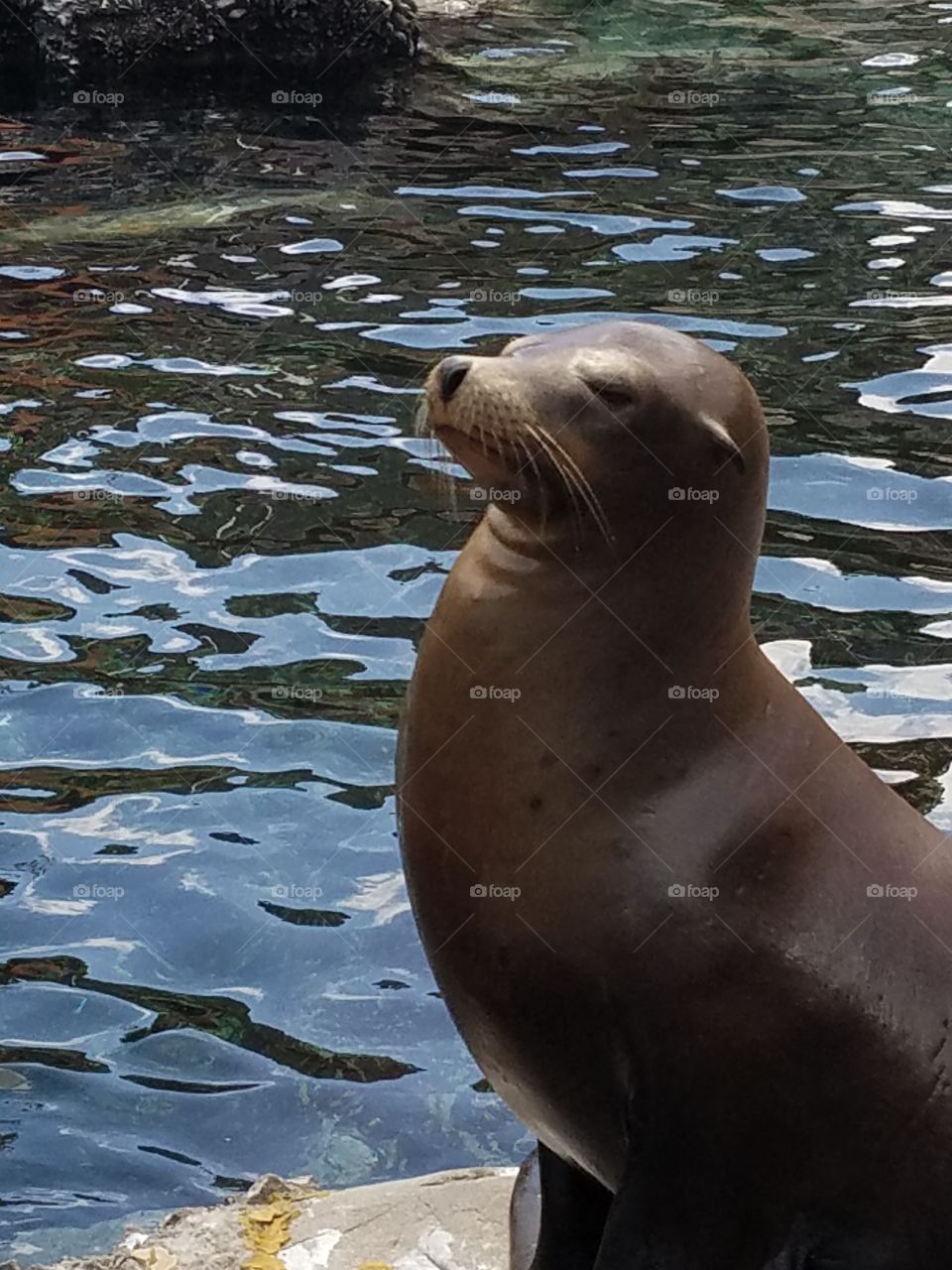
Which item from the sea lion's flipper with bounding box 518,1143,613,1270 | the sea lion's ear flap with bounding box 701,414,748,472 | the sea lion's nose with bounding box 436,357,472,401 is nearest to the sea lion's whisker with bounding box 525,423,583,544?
the sea lion's nose with bounding box 436,357,472,401

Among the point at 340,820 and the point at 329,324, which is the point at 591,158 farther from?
the point at 340,820

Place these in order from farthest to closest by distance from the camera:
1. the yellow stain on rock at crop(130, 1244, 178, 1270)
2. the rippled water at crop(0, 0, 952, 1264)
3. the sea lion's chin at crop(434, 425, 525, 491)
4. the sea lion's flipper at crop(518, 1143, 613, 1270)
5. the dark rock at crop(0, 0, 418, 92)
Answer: the dark rock at crop(0, 0, 418, 92)
the rippled water at crop(0, 0, 952, 1264)
the yellow stain on rock at crop(130, 1244, 178, 1270)
the sea lion's flipper at crop(518, 1143, 613, 1270)
the sea lion's chin at crop(434, 425, 525, 491)

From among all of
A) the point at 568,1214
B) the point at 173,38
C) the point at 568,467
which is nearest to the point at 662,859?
the point at 568,467

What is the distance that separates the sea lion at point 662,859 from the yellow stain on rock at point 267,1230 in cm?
102

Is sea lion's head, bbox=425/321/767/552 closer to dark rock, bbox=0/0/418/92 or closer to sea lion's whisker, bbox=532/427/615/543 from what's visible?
sea lion's whisker, bbox=532/427/615/543

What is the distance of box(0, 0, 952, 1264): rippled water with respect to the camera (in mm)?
6059

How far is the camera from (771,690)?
382 centimetres

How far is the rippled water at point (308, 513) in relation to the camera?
6059 mm

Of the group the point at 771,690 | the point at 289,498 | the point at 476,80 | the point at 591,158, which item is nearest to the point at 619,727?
the point at 771,690

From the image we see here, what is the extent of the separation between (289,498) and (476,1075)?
3.84 meters

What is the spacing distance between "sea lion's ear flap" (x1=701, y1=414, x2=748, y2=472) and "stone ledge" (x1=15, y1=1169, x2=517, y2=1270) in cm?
185

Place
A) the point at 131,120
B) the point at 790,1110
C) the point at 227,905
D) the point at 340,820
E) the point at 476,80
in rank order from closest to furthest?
the point at 790,1110, the point at 227,905, the point at 340,820, the point at 131,120, the point at 476,80

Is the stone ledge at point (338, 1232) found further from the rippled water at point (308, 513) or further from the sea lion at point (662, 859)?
the sea lion at point (662, 859)

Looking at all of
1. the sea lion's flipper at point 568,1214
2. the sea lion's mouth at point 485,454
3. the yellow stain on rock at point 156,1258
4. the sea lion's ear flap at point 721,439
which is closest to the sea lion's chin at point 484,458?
the sea lion's mouth at point 485,454
